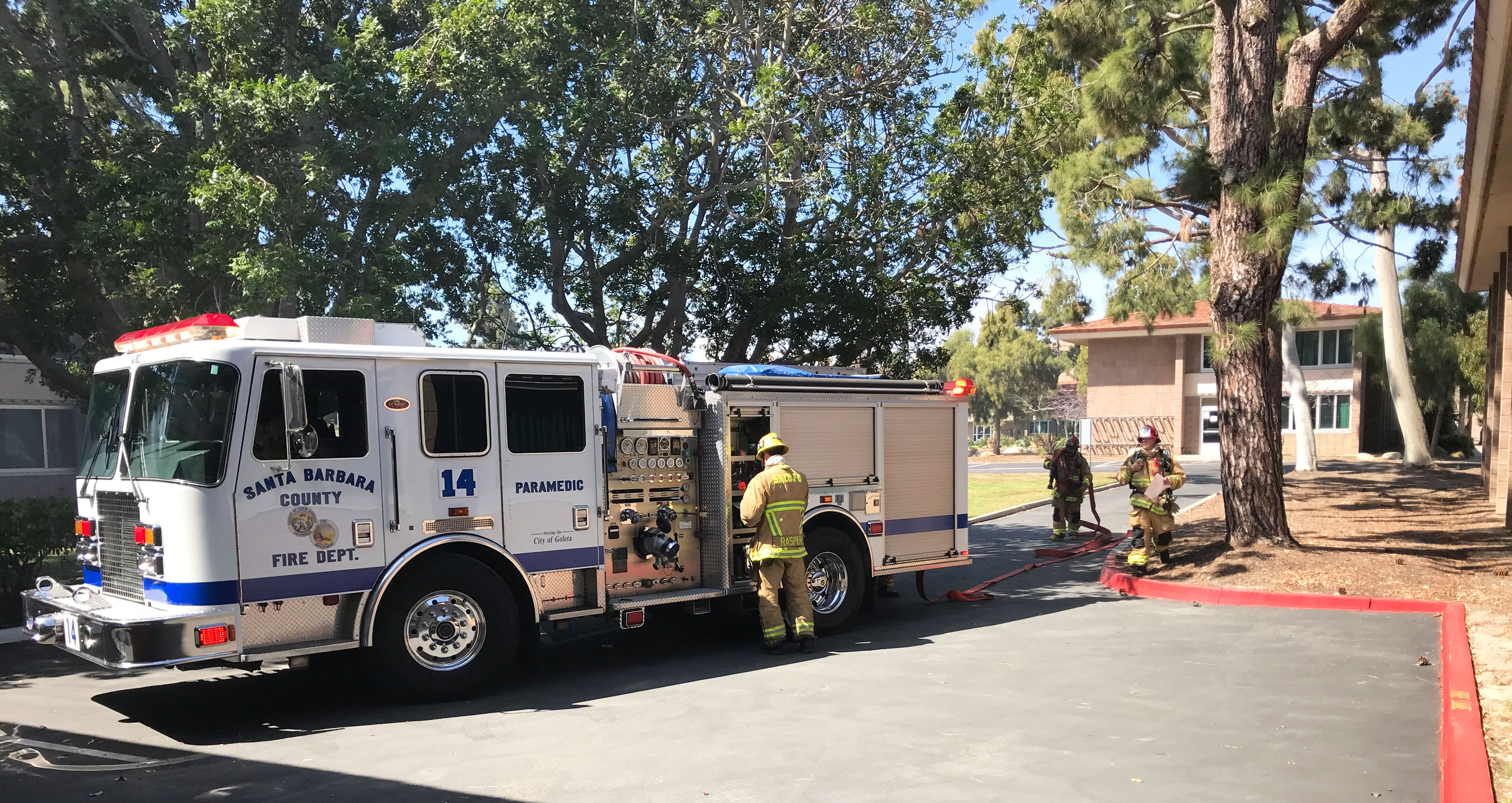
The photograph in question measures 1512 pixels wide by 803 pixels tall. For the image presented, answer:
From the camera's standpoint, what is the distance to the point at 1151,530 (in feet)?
39.2

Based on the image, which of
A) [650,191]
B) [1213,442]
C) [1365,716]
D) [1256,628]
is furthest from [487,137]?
[1213,442]

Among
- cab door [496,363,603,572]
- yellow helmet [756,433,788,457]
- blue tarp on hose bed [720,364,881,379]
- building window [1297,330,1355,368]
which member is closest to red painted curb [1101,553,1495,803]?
blue tarp on hose bed [720,364,881,379]

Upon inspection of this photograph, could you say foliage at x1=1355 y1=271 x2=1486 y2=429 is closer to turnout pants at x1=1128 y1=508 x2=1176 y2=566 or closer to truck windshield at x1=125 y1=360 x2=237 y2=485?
turnout pants at x1=1128 y1=508 x2=1176 y2=566

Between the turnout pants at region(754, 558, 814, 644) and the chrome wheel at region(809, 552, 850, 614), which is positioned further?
the chrome wheel at region(809, 552, 850, 614)

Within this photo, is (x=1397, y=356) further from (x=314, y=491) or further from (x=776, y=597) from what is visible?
(x=314, y=491)

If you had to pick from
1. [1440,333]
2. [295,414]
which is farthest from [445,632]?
[1440,333]

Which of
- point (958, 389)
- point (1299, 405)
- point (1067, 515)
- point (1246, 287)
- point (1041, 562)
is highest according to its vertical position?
point (1246, 287)

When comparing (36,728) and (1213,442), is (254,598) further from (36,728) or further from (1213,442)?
(1213,442)

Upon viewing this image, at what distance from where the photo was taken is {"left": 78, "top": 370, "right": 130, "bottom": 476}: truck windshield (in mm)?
6840

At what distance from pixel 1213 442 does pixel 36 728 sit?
42.7 m

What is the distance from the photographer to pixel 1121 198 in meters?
21.4

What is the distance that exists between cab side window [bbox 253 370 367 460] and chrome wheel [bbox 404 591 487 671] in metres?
1.13

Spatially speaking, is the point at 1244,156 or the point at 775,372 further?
the point at 1244,156

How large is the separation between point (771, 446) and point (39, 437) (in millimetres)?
19961
